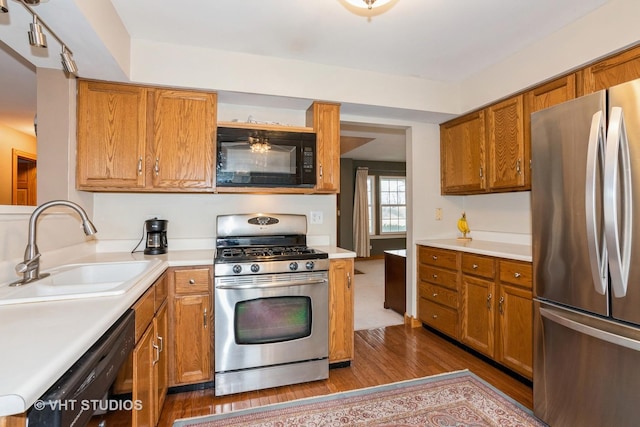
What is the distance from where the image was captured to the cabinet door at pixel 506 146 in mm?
2547

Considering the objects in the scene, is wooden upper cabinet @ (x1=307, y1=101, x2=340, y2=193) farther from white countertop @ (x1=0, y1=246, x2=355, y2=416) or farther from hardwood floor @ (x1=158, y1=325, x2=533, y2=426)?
white countertop @ (x1=0, y1=246, x2=355, y2=416)

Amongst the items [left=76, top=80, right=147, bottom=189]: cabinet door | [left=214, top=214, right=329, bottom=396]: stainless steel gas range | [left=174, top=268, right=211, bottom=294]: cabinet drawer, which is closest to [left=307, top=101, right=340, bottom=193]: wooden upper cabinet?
[left=214, top=214, right=329, bottom=396]: stainless steel gas range

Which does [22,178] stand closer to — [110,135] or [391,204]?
[110,135]

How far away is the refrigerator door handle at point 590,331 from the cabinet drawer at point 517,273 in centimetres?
40

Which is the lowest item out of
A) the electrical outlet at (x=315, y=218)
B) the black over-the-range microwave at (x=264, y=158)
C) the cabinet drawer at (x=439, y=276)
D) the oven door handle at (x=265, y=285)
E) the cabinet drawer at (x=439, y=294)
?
the cabinet drawer at (x=439, y=294)

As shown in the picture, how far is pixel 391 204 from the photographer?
8.07 m

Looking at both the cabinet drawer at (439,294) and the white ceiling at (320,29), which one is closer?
the white ceiling at (320,29)

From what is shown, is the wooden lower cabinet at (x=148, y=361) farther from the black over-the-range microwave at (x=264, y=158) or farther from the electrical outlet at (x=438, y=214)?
the electrical outlet at (x=438, y=214)

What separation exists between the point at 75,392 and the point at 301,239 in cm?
206

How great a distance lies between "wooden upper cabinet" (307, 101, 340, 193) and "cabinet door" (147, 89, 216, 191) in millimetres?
829

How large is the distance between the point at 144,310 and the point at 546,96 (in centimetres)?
299

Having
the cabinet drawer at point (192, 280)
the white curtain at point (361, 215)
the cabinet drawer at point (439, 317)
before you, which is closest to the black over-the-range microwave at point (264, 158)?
the cabinet drawer at point (192, 280)

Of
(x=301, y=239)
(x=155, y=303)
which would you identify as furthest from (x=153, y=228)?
(x=301, y=239)

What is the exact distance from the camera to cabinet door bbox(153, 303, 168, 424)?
1.72m
